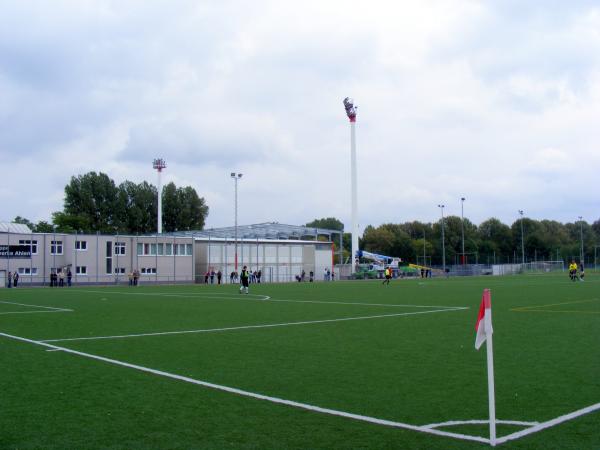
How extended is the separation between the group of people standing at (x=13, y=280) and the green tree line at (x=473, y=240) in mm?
91965

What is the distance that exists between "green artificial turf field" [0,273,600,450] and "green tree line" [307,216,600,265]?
399ft

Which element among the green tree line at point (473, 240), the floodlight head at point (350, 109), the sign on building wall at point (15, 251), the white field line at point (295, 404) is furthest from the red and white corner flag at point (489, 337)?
the green tree line at point (473, 240)

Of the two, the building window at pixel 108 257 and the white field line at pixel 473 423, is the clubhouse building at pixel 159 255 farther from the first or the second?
the white field line at pixel 473 423

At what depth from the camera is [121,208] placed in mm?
114625

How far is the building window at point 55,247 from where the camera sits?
62750 mm

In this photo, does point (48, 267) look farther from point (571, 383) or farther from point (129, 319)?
point (571, 383)

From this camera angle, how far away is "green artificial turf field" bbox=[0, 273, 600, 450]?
6383mm

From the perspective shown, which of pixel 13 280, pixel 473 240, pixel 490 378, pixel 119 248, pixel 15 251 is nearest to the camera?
pixel 490 378

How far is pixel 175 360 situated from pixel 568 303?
19557 millimetres

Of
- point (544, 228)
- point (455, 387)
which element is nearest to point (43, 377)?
point (455, 387)

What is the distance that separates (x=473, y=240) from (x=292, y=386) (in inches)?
5722

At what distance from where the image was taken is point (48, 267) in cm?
6253

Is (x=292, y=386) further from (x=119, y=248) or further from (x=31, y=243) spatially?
(x=119, y=248)

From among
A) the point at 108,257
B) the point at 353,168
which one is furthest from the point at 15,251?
the point at 353,168
